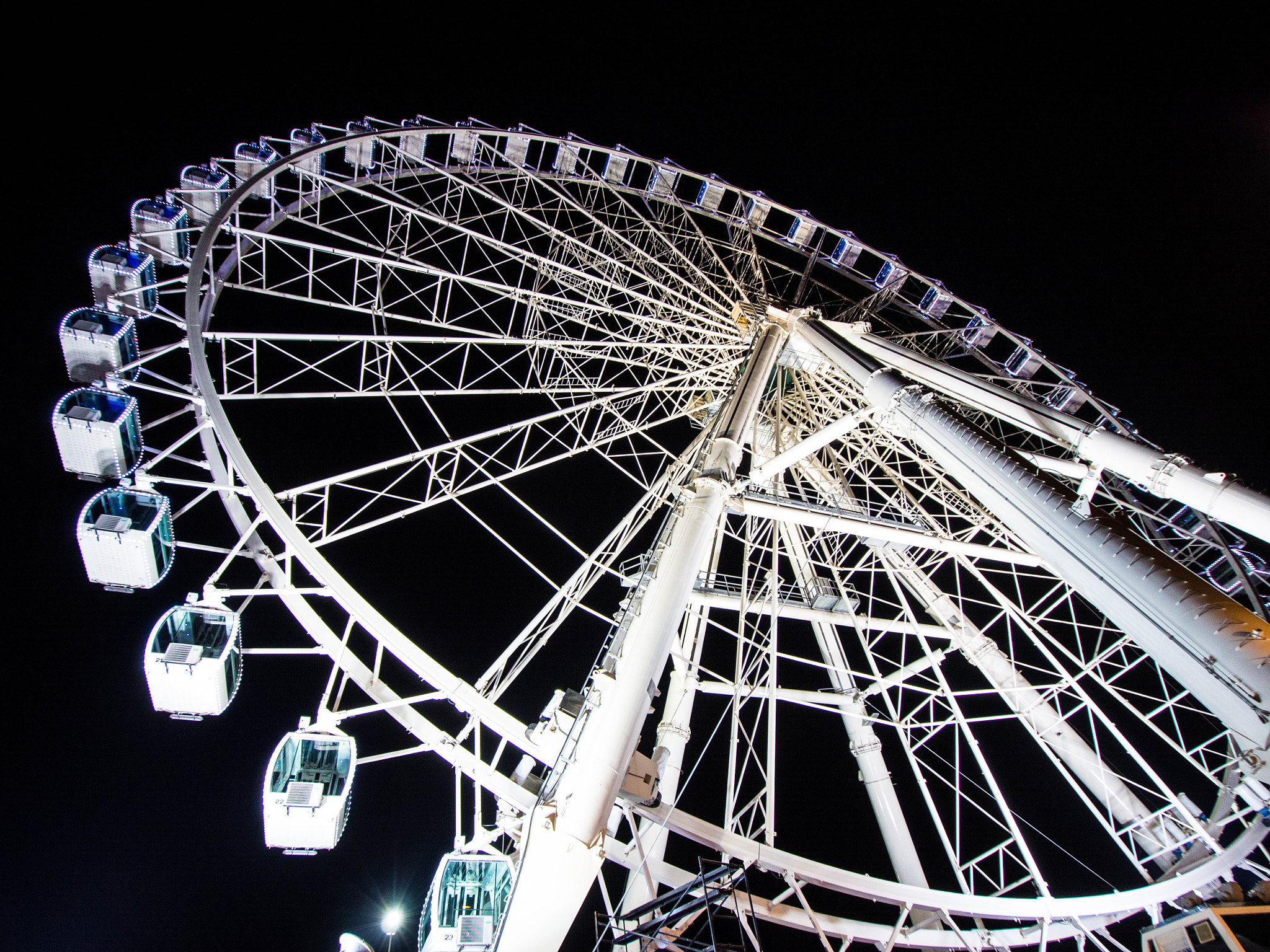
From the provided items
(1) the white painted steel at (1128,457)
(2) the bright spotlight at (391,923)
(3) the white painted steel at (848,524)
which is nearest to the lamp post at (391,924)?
(2) the bright spotlight at (391,923)

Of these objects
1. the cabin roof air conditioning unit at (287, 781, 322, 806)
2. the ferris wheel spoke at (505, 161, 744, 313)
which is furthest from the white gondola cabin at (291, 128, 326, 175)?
the cabin roof air conditioning unit at (287, 781, 322, 806)

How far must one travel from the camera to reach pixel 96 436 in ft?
30.7

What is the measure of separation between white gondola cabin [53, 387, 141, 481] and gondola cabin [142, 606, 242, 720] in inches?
109

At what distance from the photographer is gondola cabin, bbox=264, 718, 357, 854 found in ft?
23.7

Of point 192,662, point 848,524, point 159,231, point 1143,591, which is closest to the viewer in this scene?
point 1143,591

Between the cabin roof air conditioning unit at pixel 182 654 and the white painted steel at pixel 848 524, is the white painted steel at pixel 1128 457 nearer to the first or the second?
the white painted steel at pixel 848 524

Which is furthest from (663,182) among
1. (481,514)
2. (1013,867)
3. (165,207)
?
(1013,867)

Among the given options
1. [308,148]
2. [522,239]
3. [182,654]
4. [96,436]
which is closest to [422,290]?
[308,148]

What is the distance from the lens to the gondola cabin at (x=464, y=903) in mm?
6598

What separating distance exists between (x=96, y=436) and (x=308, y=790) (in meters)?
5.62

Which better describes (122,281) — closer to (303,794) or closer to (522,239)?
(303,794)

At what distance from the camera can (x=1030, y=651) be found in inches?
1524

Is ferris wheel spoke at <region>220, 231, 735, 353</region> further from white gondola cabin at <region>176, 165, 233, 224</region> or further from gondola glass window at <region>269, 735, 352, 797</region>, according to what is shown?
gondola glass window at <region>269, 735, 352, 797</region>

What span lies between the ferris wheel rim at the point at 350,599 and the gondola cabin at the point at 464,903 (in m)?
1.20
